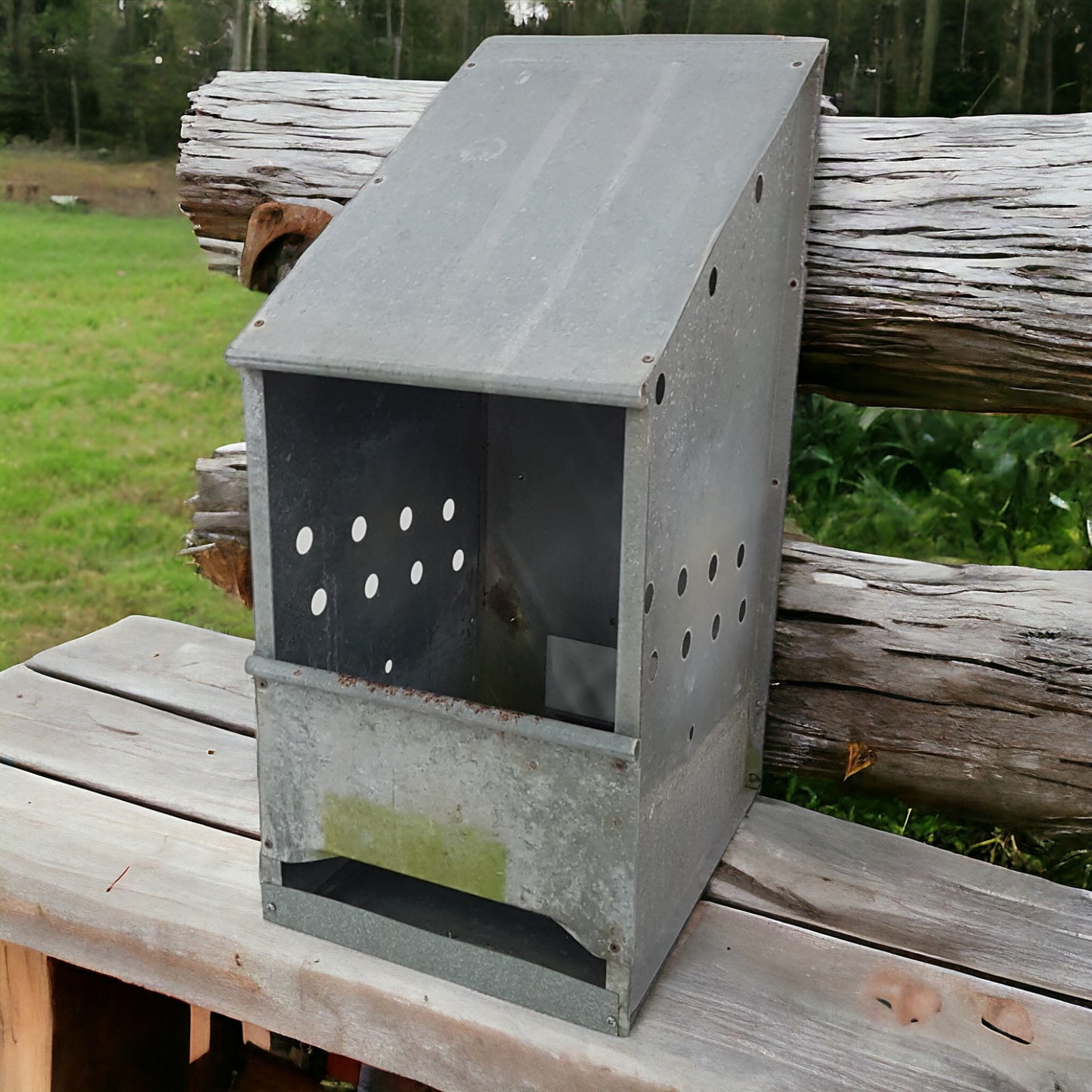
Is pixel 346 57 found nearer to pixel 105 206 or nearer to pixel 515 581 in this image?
pixel 105 206

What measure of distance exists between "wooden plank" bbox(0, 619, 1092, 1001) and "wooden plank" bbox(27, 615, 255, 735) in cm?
17

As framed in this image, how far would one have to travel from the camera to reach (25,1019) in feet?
4.68

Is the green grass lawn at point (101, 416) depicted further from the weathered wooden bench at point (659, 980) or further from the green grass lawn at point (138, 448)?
the weathered wooden bench at point (659, 980)

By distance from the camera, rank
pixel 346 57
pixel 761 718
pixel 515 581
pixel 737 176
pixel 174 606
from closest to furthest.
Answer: pixel 737 176, pixel 761 718, pixel 515 581, pixel 346 57, pixel 174 606

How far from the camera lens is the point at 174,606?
3.22 metres

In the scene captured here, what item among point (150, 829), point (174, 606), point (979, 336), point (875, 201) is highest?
point (875, 201)

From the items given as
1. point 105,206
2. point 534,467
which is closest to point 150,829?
point 534,467

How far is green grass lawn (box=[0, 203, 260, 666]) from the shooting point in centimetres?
319

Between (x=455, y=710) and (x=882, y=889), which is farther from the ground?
(x=455, y=710)

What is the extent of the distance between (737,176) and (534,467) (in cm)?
58

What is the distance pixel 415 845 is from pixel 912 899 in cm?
56

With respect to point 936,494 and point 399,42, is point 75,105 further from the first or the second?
point 936,494

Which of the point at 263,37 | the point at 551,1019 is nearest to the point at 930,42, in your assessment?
the point at 263,37

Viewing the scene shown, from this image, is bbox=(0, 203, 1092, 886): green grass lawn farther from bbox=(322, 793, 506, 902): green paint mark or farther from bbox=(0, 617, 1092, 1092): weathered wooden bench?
bbox=(322, 793, 506, 902): green paint mark
